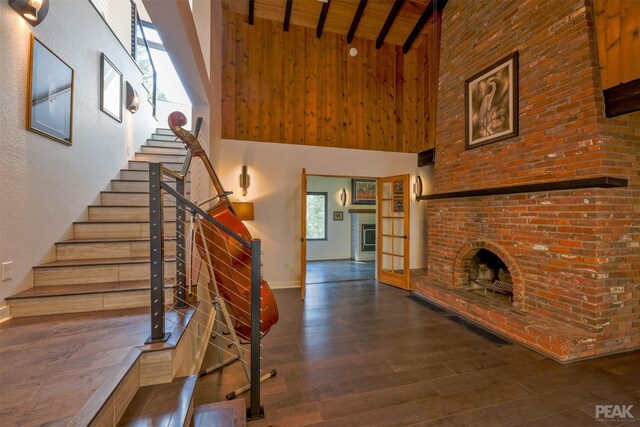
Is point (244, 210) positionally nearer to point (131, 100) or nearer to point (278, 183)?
point (278, 183)

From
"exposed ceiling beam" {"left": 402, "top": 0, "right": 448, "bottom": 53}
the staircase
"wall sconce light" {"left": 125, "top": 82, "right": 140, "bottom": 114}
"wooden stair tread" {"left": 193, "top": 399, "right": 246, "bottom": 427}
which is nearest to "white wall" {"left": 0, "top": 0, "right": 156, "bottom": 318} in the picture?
the staircase

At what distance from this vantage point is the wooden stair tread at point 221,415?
4.96ft

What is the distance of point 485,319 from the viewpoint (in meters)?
3.16

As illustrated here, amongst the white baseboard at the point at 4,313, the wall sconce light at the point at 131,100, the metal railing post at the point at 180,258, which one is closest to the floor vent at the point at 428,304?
the metal railing post at the point at 180,258

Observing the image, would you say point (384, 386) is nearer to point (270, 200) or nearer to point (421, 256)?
point (270, 200)

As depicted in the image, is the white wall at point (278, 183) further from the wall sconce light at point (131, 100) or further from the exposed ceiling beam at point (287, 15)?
the exposed ceiling beam at point (287, 15)

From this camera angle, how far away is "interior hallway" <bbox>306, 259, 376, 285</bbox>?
563 cm

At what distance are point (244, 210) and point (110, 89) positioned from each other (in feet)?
7.69

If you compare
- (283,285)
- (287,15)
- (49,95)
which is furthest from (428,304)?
(287,15)

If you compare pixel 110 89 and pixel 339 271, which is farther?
pixel 339 271

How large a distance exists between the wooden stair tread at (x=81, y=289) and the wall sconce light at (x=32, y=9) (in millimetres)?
2091

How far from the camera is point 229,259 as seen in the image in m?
1.84

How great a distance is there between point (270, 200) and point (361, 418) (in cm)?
367

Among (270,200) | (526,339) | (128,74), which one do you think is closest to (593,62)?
(526,339)
